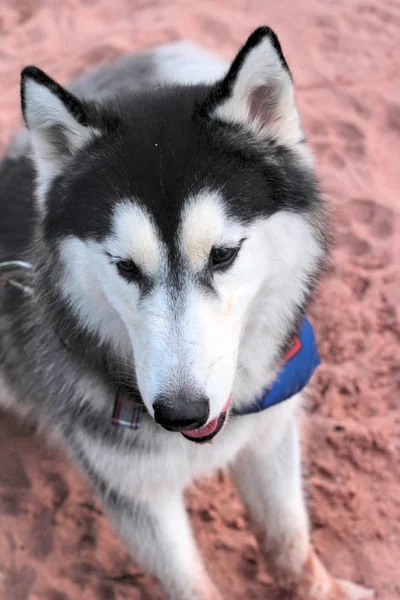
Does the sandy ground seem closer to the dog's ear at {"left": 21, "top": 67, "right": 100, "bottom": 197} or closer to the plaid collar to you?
the plaid collar

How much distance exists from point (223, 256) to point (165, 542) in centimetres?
115

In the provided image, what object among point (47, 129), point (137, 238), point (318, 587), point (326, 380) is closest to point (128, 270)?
point (137, 238)

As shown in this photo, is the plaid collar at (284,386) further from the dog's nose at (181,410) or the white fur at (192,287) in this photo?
the dog's nose at (181,410)

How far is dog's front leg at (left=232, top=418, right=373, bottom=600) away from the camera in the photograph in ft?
9.18

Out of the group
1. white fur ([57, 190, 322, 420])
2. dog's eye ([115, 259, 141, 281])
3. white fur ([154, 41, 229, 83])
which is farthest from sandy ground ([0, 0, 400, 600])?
dog's eye ([115, 259, 141, 281])

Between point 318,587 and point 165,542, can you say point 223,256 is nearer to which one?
point 165,542

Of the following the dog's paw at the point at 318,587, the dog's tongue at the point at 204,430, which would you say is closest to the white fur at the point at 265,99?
the dog's tongue at the point at 204,430

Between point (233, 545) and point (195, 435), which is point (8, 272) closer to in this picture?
point (195, 435)

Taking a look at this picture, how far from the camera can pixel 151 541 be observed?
2549mm

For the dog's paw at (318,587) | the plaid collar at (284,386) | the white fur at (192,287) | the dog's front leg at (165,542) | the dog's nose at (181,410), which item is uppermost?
the white fur at (192,287)

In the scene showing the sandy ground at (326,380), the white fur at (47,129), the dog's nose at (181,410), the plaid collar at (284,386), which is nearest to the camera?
the dog's nose at (181,410)

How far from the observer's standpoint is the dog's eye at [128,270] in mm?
1915

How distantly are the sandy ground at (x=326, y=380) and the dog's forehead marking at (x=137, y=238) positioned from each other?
160 cm

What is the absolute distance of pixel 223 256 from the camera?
1.91m
